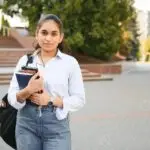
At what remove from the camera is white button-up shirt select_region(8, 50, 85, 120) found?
2.82 m

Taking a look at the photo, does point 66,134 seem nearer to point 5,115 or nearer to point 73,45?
point 5,115

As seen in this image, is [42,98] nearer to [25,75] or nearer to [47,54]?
[25,75]

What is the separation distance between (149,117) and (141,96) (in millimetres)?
3168

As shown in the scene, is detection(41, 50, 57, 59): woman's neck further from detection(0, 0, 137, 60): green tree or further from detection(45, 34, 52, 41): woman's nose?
detection(0, 0, 137, 60): green tree

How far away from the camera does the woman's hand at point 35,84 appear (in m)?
2.69

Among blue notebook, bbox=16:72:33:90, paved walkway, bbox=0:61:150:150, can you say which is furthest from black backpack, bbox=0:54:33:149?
paved walkway, bbox=0:61:150:150

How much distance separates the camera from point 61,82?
282cm

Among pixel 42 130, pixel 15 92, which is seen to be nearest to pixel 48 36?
pixel 15 92

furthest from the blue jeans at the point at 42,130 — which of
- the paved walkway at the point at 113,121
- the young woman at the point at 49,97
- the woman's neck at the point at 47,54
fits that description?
the paved walkway at the point at 113,121

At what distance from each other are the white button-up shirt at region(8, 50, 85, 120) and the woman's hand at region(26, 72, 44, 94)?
0.07 metres

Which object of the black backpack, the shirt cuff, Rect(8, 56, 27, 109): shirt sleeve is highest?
Rect(8, 56, 27, 109): shirt sleeve

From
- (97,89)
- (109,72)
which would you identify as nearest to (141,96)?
(97,89)

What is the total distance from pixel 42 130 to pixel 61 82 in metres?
0.28

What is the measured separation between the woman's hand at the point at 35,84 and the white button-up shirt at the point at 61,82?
0.07 m
